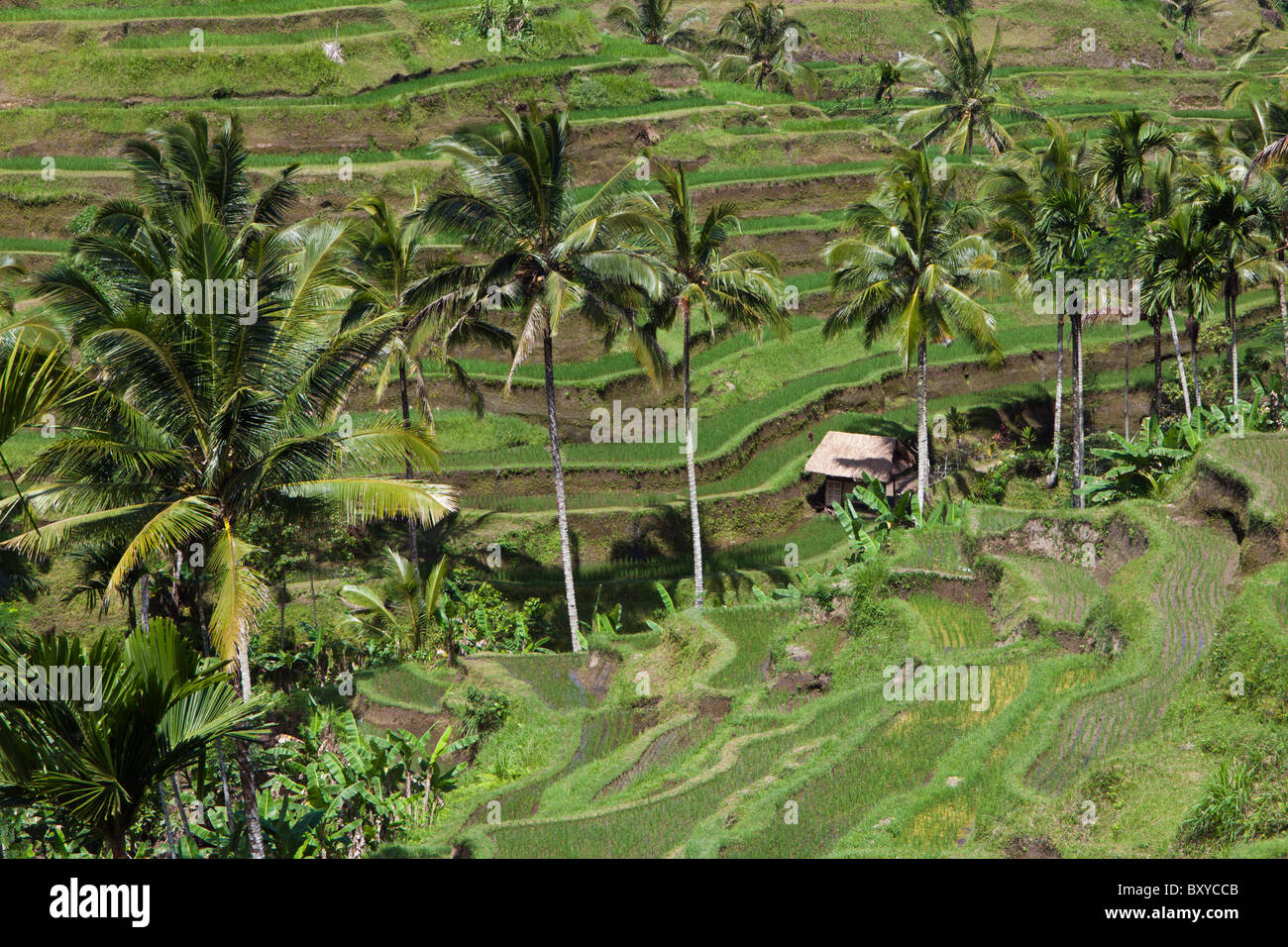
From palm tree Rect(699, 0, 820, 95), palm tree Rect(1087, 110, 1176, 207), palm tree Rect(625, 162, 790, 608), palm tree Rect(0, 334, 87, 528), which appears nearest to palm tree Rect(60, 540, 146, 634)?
palm tree Rect(0, 334, 87, 528)

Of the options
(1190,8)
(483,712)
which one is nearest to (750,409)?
(483,712)

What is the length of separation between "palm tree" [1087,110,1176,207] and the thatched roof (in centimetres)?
832

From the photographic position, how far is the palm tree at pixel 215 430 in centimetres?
1283

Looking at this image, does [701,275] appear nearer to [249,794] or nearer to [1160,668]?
A: [1160,668]

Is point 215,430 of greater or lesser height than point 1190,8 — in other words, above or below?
below

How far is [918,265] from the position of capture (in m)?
28.2

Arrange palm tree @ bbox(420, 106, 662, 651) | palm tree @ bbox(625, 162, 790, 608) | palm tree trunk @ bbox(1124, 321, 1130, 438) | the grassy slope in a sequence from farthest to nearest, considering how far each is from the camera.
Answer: palm tree trunk @ bbox(1124, 321, 1130, 438) → palm tree @ bbox(625, 162, 790, 608) → palm tree @ bbox(420, 106, 662, 651) → the grassy slope

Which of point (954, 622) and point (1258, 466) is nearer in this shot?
point (954, 622)

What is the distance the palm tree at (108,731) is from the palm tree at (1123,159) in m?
27.3

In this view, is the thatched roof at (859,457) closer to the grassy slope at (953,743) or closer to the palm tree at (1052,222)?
the palm tree at (1052,222)

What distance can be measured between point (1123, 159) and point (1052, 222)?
12.1 ft

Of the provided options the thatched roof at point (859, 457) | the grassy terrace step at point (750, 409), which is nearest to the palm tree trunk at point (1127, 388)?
the grassy terrace step at point (750, 409)

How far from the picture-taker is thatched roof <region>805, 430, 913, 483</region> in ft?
103

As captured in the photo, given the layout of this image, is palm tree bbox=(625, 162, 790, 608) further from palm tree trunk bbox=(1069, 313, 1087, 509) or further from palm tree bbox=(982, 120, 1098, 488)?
palm tree trunk bbox=(1069, 313, 1087, 509)
